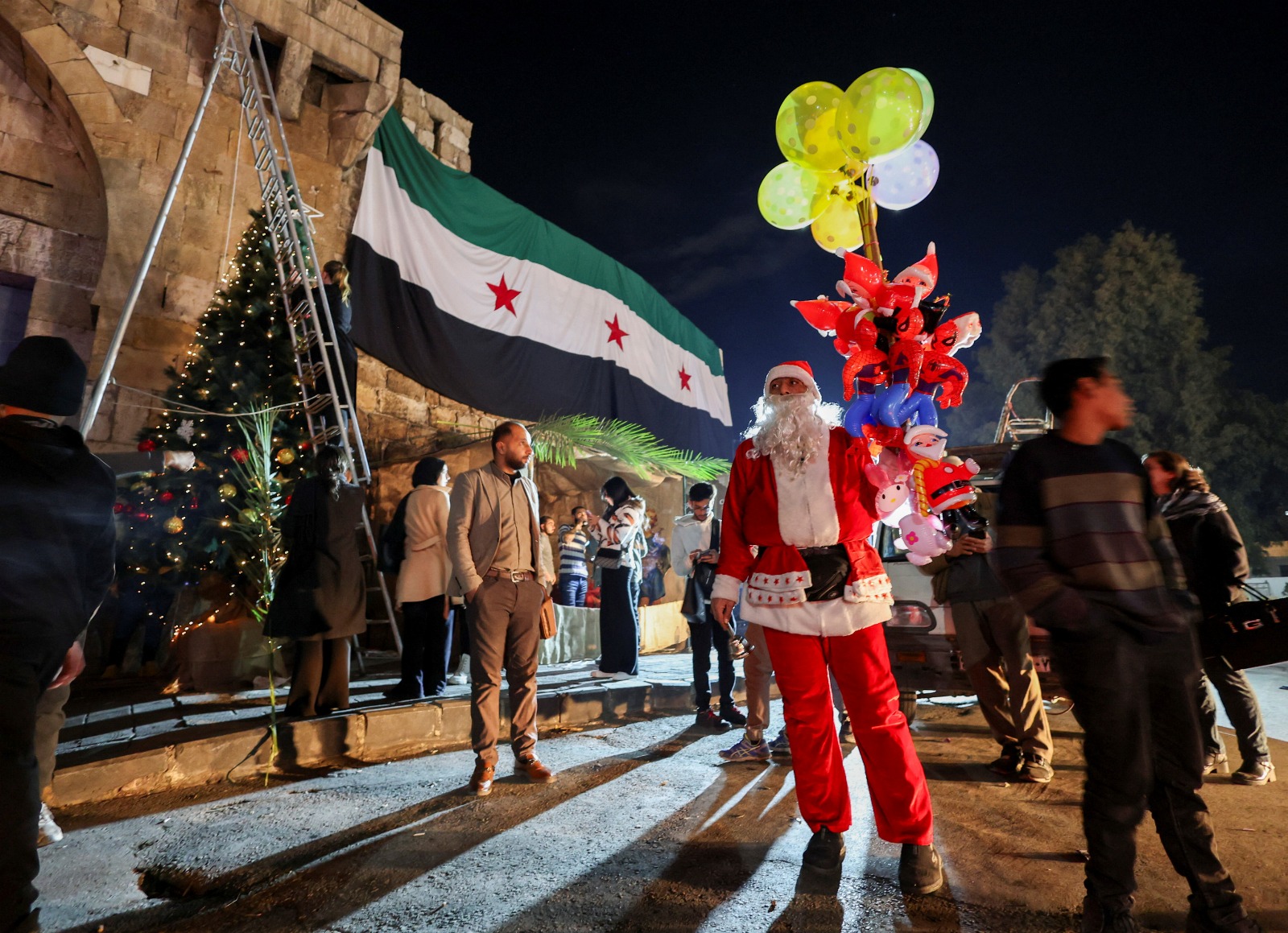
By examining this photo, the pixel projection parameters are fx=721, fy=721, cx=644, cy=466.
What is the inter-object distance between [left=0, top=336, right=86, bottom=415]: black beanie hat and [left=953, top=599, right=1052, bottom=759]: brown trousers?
4.49 meters

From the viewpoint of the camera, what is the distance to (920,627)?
189 inches

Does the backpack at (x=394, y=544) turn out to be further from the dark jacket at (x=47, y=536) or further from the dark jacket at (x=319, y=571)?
the dark jacket at (x=47, y=536)

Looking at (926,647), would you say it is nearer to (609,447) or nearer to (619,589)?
(619,589)

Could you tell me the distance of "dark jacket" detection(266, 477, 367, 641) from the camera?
185 inches

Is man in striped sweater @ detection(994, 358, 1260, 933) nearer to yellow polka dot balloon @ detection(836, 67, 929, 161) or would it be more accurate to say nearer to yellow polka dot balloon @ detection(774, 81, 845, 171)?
yellow polka dot balloon @ detection(836, 67, 929, 161)

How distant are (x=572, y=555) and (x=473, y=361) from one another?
15.0 feet

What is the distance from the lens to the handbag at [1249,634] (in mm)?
2775

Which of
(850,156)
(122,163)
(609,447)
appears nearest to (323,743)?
(850,156)

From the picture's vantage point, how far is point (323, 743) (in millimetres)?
4340

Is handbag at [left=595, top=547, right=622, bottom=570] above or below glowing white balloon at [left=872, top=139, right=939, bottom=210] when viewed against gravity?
below

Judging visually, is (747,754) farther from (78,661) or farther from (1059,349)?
(1059,349)

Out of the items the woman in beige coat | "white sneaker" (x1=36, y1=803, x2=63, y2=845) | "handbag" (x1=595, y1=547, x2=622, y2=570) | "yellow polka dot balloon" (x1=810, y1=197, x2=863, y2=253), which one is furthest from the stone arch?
"yellow polka dot balloon" (x1=810, y1=197, x2=863, y2=253)

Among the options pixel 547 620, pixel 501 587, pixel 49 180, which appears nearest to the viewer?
pixel 501 587

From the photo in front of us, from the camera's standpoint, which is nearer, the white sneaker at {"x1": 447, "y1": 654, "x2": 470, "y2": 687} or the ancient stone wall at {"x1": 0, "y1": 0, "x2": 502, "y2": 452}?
the white sneaker at {"x1": 447, "y1": 654, "x2": 470, "y2": 687}
